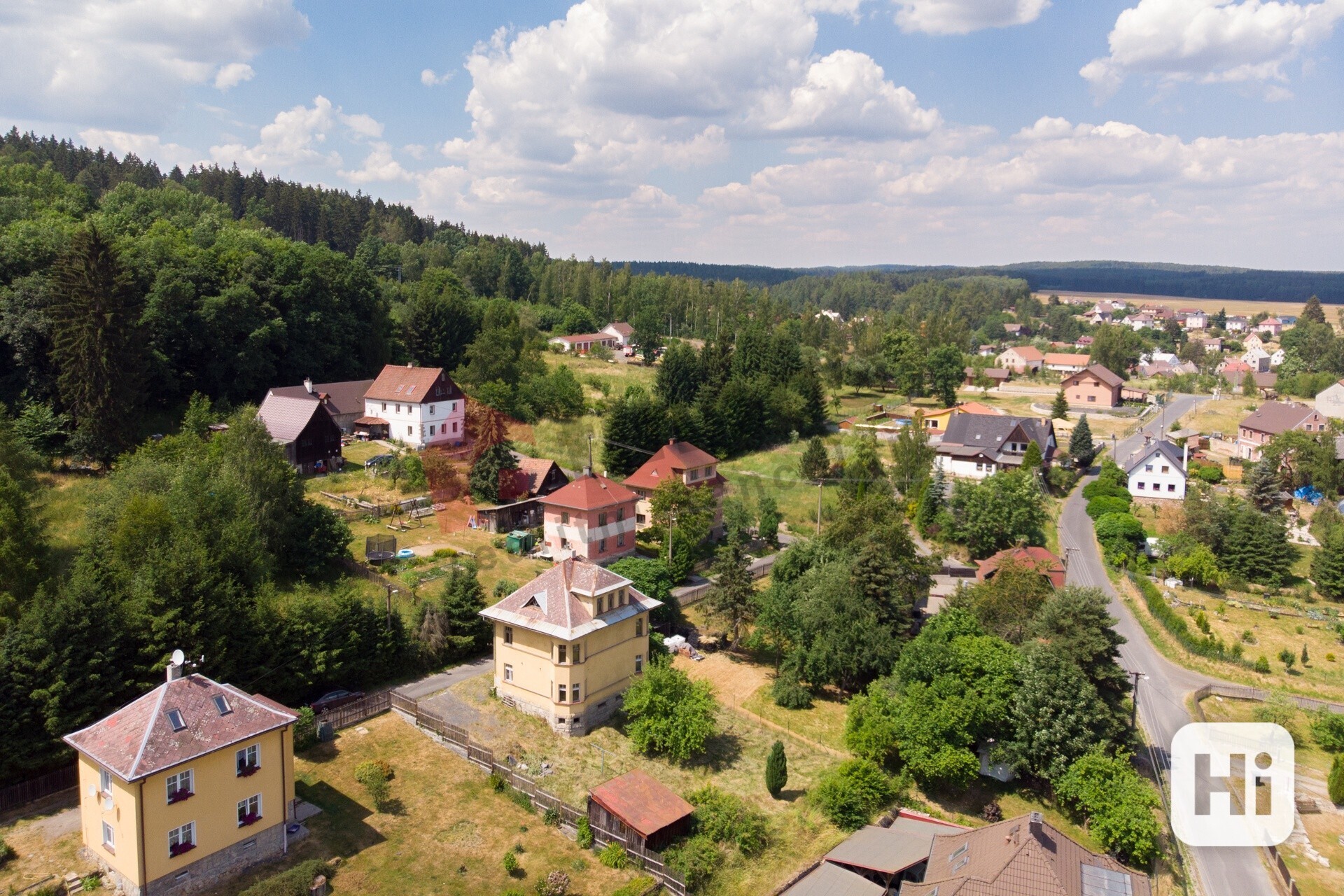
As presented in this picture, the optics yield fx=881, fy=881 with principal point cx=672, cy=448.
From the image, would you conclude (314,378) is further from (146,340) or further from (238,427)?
(238,427)

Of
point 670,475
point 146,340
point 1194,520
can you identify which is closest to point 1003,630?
point 670,475

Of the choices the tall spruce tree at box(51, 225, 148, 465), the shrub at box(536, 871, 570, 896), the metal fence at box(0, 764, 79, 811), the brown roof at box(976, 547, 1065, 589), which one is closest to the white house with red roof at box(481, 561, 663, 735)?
the shrub at box(536, 871, 570, 896)

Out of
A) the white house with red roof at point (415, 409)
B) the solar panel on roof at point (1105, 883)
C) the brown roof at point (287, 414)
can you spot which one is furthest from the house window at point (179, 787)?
the white house with red roof at point (415, 409)

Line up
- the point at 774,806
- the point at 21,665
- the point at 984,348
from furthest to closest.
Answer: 1. the point at 984,348
2. the point at 774,806
3. the point at 21,665

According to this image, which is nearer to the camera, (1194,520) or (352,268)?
(1194,520)

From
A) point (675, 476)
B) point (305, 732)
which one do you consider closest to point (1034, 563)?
point (675, 476)

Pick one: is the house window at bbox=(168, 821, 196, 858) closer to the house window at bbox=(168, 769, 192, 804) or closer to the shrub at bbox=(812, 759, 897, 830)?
the house window at bbox=(168, 769, 192, 804)

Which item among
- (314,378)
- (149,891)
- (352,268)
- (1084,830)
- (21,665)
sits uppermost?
(352,268)
